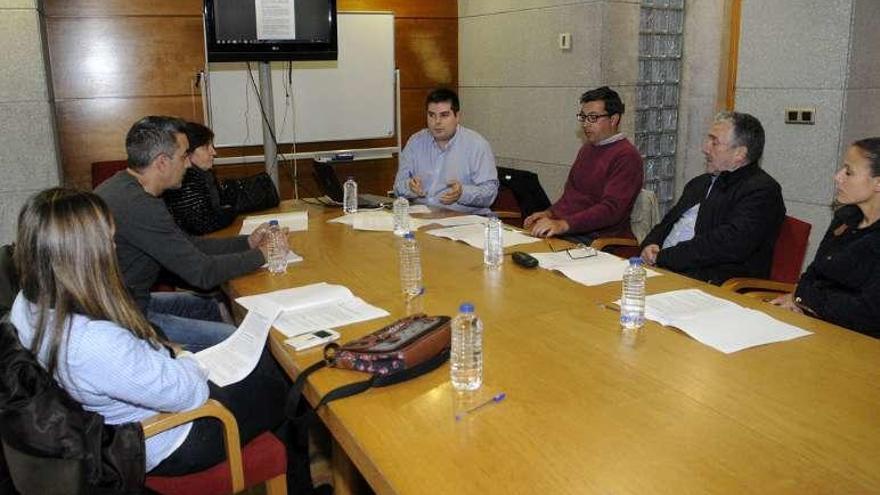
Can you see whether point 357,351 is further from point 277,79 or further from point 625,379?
point 277,79

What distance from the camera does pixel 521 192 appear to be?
14.7ft

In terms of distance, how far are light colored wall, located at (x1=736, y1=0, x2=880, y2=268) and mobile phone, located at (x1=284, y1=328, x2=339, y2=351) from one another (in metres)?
3.35

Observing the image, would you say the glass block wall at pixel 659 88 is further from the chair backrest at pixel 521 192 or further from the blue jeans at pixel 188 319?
the blue jeans at pixel 188 319

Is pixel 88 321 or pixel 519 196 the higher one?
pixel 88 321

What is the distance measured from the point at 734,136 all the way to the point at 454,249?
1337 mm

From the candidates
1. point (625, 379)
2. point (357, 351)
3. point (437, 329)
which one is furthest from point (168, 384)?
point (625, 379)

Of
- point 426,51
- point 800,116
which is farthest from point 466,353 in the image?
point 426,51

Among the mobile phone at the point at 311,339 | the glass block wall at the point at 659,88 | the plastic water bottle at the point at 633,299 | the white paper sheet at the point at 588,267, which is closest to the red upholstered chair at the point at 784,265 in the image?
the white paper sheet at the point at 588,267

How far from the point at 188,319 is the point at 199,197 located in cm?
89

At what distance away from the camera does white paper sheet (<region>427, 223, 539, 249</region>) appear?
10.4ft

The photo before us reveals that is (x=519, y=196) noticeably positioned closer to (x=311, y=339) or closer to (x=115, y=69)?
(x=311, y=339)

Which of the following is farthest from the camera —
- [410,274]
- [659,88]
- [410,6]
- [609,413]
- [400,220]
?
[410,6]

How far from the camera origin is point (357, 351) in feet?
5.75

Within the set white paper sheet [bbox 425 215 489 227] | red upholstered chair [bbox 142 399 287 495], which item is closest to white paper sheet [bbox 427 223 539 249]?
white paper sheet [bbox 425 215 489 227]
